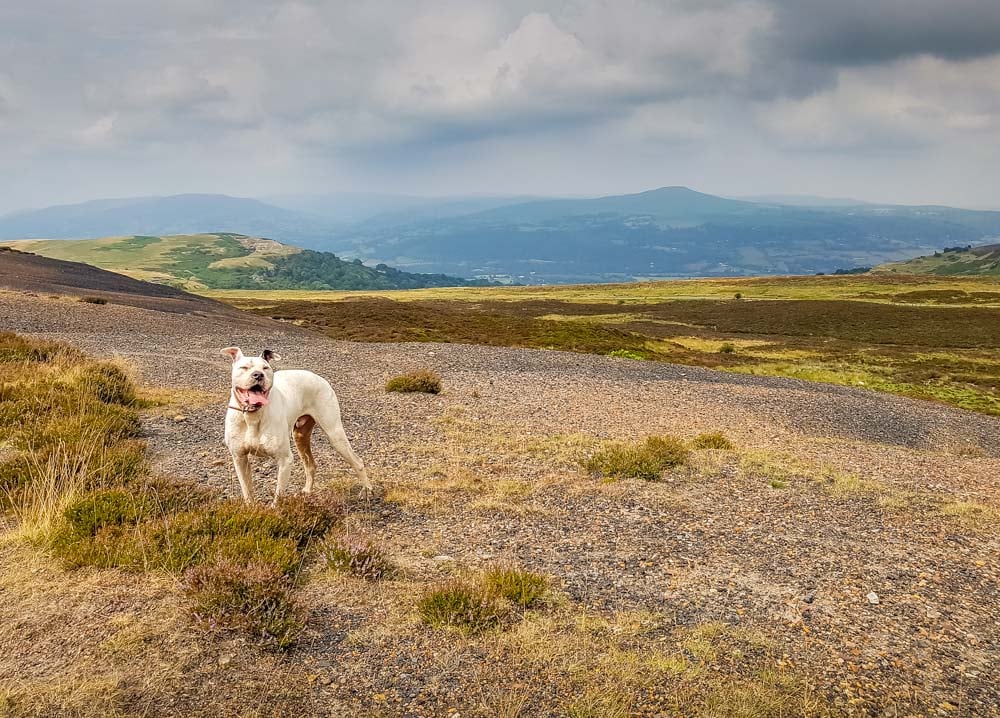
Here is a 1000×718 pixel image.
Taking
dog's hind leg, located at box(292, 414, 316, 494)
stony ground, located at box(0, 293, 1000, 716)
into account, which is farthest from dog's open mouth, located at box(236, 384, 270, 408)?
stony ground, located at box(0, 293, 1000, 716)

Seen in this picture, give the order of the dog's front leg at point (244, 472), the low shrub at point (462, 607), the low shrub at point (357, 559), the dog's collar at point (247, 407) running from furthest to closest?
the dog's front leg at point (244, 472)
the dog's collar at point (247, 407)
the low shrub at point (357, 559)
the low shrub at point (462, 607)

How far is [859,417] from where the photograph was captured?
21656 mm

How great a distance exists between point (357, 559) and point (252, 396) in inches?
87.1

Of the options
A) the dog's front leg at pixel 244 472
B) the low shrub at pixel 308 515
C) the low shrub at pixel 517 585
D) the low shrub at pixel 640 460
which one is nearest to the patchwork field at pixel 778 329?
the low shrub at pixel 640 460

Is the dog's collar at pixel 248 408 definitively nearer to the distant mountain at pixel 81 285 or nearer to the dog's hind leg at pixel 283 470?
the dog's hind leg at pixel 283 470

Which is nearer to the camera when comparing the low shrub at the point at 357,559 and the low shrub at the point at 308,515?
the low shrub at the point at 357,559

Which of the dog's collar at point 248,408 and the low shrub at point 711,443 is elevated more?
the dog's collar at point 248,408

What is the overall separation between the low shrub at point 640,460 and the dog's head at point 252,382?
21.3 ft

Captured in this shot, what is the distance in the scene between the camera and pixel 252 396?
22.7ft

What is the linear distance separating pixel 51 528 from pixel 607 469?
8323 mm

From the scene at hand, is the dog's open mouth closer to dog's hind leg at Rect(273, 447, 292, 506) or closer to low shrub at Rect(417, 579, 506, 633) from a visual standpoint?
dog's hind leg at Rect(273, 447, 292, 506)

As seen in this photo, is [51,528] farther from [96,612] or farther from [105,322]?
[105,322]

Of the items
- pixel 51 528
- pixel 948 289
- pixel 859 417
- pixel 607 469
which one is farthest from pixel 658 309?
pixel 51 528

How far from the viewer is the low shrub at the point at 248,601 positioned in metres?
5.03
